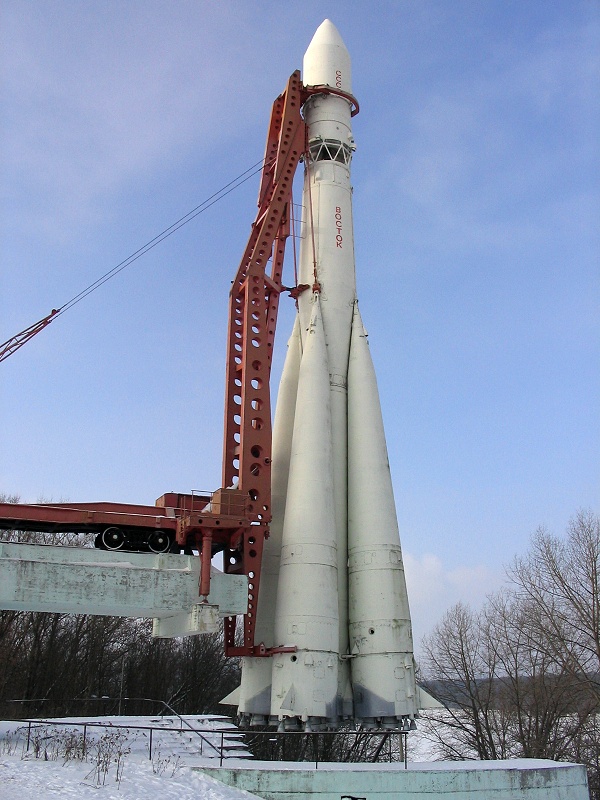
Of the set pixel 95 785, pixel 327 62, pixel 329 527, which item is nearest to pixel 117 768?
pixel 95 785

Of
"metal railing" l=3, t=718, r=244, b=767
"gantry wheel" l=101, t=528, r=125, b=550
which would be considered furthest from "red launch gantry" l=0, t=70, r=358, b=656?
"metal railing" l=3, t=718, r=244, b=767

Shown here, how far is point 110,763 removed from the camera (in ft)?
49.0

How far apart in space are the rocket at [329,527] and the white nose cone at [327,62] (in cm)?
227

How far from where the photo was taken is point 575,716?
31.2 m

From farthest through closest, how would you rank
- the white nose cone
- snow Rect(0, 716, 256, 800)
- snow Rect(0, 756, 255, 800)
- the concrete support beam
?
the white nose cone, the concrete support beam, snow Rect(0, 716, 256, 800), snow Rect(0, 756, 255, 800)

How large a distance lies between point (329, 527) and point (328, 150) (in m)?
14.3

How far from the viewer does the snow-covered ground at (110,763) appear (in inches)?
504

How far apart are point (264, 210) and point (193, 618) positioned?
14097 mm

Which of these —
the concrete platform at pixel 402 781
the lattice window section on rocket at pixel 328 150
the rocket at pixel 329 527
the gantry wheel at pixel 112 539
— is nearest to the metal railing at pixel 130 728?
the concrete platform at pixel 402 781

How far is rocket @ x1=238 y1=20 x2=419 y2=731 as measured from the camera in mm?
20203

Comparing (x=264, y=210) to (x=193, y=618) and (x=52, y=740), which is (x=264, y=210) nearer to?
(x=193, y=618)

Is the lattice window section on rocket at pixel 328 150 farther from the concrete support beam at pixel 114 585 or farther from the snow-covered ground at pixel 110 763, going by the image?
the snow-covered ground at pixel 110 763

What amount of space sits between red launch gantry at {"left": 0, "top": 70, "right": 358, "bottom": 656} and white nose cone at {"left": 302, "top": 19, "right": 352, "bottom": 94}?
6.03 feet

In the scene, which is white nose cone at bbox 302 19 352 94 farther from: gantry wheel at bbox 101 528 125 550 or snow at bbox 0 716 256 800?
snow at bbox 0 716 256 800
